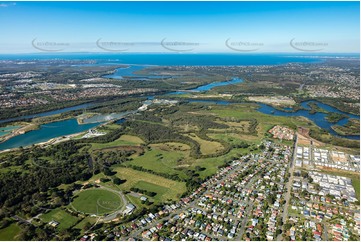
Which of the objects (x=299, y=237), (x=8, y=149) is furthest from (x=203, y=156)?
(x=8, y=149)

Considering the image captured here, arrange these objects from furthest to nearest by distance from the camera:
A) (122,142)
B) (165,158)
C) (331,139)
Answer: (122,142) < (331,139) < (165,158)

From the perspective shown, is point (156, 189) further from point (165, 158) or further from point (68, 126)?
point (68, 126)

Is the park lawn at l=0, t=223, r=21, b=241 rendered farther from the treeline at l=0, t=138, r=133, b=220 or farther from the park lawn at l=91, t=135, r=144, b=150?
the park lawn at l=91, t=135, r=144, b=150

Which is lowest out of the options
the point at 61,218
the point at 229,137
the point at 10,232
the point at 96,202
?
the point at 10,232

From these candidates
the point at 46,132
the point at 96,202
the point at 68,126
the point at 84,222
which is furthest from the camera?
the point at 68,126

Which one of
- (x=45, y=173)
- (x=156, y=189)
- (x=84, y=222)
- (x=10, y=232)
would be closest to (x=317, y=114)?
(x=156, y=189)

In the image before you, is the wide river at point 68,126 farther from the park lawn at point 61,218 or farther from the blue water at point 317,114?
the park lawn at point 61,218
